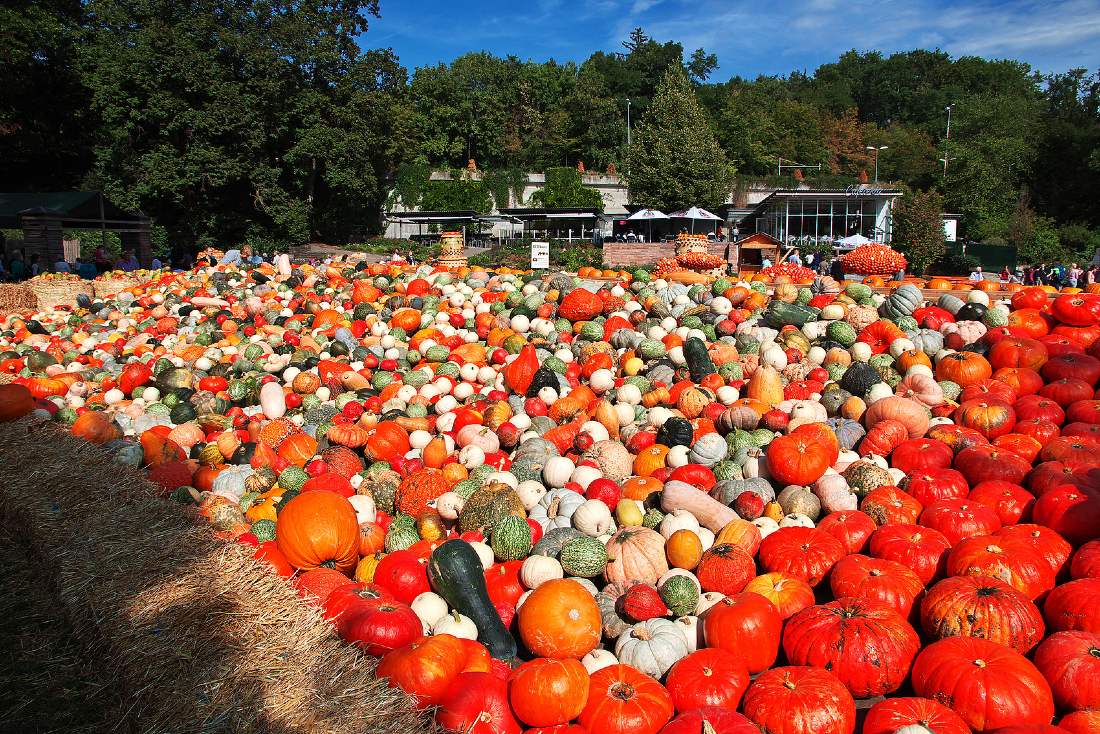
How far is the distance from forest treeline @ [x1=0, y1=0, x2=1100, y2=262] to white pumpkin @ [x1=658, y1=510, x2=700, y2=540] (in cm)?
3540

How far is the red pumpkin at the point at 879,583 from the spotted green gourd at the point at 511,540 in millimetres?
2328

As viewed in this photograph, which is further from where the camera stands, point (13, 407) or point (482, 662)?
point (13, 407)

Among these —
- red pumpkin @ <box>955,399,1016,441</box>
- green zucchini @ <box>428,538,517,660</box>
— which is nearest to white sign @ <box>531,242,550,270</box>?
red pumpkin @ <box>955,399,1016,441</box>

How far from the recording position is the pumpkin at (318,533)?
4.91 meters

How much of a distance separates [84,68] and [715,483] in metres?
39.8

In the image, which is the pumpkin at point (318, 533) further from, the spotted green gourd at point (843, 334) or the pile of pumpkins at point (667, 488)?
the spotted green gourd at point (843, 334)

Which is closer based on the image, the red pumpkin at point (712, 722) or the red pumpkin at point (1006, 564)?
the red pumpkin at point (712, 722)

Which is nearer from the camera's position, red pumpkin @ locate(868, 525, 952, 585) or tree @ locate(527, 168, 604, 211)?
red pumpkin @ locate(868, 525, 952, 585)

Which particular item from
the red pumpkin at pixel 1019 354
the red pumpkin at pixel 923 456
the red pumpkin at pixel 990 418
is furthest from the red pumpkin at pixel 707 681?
the red pumpkin at pixel 1019 354

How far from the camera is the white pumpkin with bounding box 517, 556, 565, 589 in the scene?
4754mm

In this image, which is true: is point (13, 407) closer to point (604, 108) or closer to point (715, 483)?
point (715, 483)

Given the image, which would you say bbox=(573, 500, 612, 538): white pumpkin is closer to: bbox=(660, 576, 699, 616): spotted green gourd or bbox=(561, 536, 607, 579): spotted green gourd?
bbox=(561, 536, 607, 579): spotted green gourd

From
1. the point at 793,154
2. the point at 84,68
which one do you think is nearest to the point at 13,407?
the point at 84,68

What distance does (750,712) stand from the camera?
136 inches
